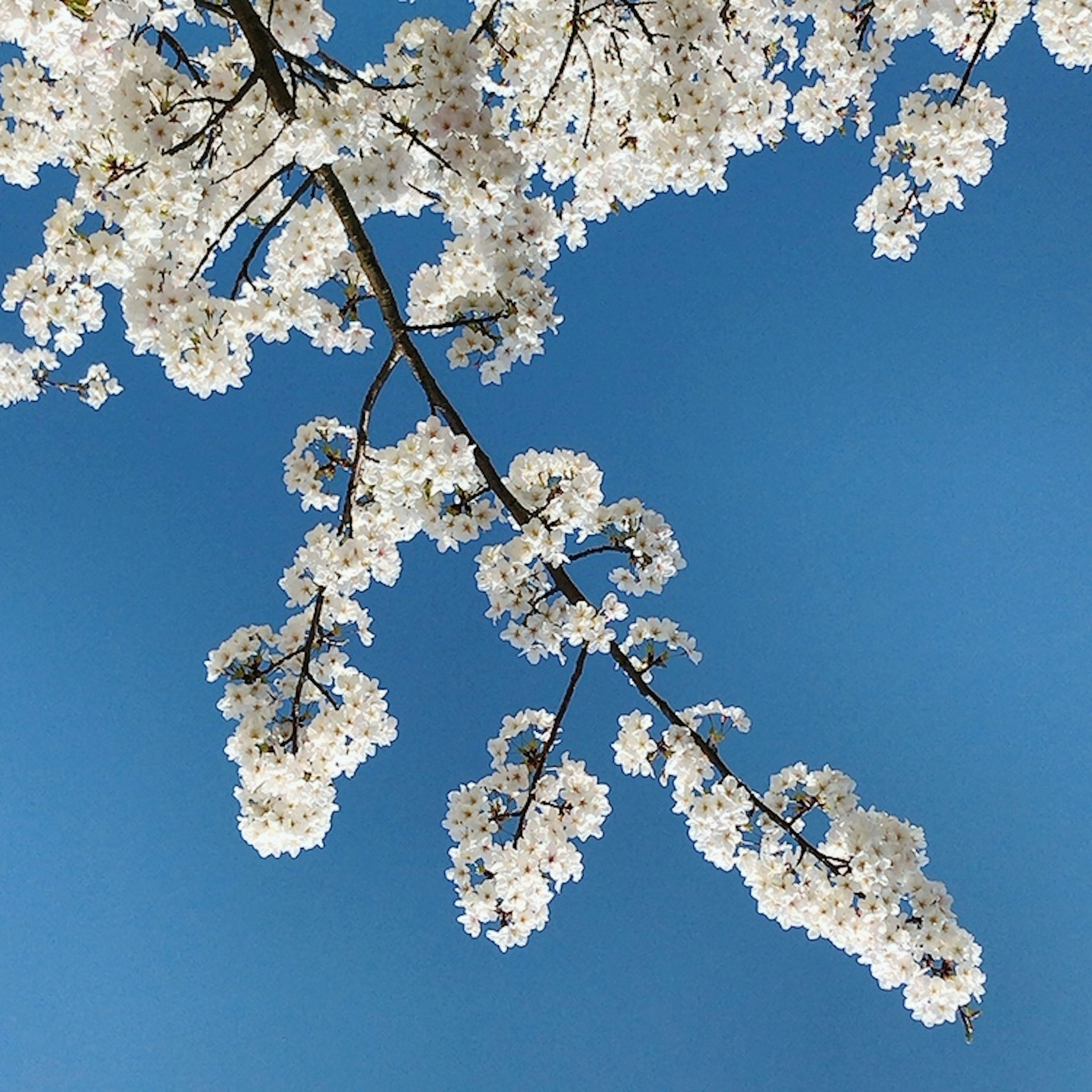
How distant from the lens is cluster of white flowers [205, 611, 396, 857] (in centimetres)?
466

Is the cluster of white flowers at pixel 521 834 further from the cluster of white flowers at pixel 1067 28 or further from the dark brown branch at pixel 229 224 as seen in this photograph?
the cluster of white flowers at pixel 1067 28

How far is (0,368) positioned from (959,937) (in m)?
6.29

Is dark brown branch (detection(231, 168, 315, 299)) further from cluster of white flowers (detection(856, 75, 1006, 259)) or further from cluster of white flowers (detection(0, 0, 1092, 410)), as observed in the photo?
cluster of white flowers (detection(856, 75, 1006, 259))

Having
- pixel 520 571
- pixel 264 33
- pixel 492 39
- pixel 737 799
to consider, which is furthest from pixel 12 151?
pixel 737 799

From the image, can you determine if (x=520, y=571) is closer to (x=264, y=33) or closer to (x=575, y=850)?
(x=575, y=850)

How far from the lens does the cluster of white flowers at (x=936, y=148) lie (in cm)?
567

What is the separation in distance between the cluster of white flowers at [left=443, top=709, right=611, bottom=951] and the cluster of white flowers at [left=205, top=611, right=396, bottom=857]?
1.90ft

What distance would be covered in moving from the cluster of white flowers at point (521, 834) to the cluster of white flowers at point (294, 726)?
58 cm

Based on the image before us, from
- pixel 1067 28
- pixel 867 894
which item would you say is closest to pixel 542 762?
pixel 867 894

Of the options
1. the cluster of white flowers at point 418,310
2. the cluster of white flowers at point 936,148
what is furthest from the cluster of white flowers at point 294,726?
the cluster of white flowers at point 936,148

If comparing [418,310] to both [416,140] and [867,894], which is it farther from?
[867,894]

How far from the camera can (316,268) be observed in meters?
4.93

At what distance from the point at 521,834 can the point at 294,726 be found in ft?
3.85

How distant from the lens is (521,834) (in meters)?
4.84
